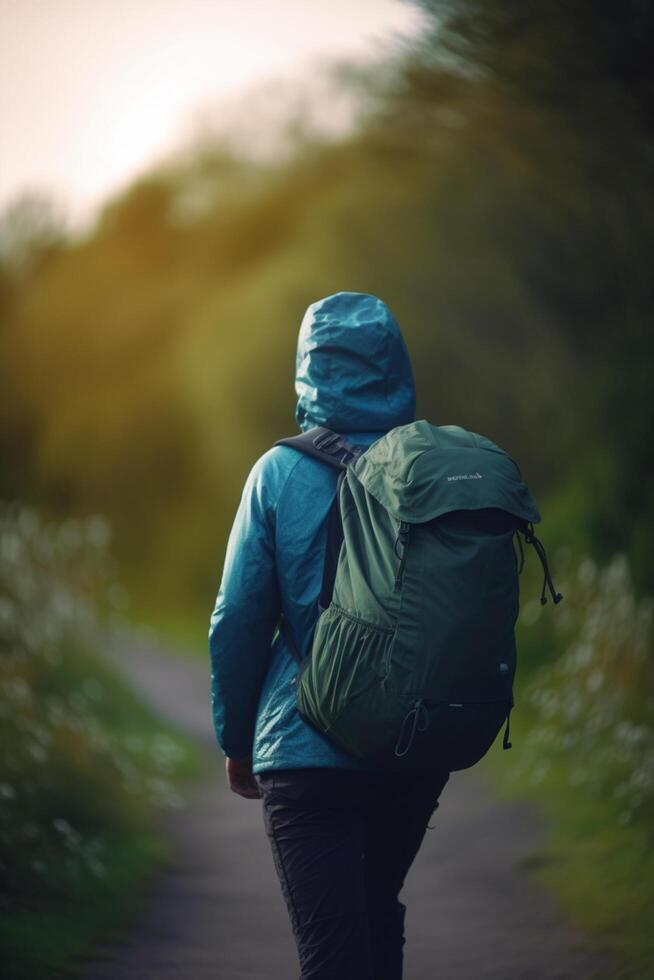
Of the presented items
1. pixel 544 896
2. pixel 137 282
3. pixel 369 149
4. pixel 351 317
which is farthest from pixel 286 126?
pixel 351 317

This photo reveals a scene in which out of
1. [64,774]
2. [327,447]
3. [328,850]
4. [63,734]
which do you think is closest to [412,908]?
[64,774]

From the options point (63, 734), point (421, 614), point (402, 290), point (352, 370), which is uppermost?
point (402, 290)

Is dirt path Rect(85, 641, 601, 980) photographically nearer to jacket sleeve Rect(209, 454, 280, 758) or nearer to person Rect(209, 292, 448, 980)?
person Rect(209, 292, 448, 980)

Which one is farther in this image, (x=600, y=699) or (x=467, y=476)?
(x=600, y=699)

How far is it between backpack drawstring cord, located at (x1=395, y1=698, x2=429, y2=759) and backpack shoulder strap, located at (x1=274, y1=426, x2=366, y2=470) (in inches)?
18.9

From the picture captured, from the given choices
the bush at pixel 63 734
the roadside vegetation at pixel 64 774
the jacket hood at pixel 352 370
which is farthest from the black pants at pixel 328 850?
the bush at pixel 63 734

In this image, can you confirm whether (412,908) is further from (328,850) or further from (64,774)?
(328,850)

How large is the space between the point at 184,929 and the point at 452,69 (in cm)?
494

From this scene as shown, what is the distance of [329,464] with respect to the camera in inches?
93.0

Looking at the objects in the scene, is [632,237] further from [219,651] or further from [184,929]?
[219,651]

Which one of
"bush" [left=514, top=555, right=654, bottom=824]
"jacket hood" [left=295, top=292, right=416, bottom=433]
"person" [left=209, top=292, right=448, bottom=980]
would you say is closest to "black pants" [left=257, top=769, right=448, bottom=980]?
"person" [left=209, top=292, right=448, bottom=980]

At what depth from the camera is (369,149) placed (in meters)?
10.3

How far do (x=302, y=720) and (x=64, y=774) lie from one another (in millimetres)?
2926

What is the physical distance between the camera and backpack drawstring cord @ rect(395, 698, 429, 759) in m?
2.14
